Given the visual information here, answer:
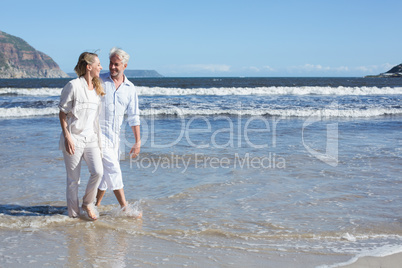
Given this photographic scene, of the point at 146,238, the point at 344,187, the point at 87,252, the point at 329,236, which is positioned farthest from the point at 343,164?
the point at 87,252

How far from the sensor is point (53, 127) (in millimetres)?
12242

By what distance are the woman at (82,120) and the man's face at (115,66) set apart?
16 cm

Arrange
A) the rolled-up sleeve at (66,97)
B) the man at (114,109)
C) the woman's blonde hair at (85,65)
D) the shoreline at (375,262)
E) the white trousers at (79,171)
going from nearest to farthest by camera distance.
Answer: the shoreline at (375,262) < the rolled-up sleeve at (66,97) < the woman's blonde hair at (85,65) < the white trousers at (79,171) < the man at (114,109)

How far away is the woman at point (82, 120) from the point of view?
3951mm

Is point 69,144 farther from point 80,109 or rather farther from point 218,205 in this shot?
point 218,205

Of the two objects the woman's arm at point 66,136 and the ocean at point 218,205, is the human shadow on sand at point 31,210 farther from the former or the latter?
the woman's arm at point 66,136

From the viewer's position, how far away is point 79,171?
14.0 ft

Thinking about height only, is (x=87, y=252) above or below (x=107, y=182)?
below

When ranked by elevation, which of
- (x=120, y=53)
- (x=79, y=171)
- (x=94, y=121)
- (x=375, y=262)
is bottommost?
(x=375, y=262)

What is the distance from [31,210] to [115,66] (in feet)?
7.10

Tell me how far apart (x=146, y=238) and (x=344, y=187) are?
132 inches

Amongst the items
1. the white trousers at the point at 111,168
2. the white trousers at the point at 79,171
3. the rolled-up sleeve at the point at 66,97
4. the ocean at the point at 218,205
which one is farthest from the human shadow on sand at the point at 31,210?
the rolled-up sleeve at the point at 66,97

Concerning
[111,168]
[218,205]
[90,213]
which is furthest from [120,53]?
[218,205]

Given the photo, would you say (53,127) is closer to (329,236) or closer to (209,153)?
(209,153)
